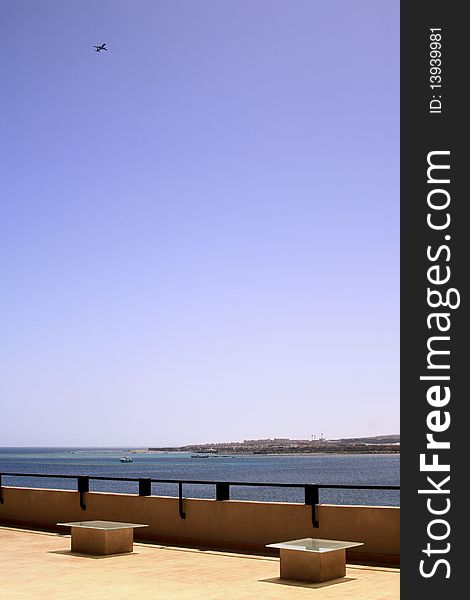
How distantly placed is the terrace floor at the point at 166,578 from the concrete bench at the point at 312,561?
0.40 ft

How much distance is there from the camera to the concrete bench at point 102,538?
13.0 meters

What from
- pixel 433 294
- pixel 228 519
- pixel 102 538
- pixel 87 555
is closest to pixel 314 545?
pixel 228 519

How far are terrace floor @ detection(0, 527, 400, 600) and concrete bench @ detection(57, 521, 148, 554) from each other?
20 cm

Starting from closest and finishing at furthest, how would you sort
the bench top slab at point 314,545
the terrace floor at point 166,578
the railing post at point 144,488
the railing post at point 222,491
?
1. the terrace floor at point 166,578
2. the bench top slab at point 314,545
3. the railing post at point 222,491
4. the railing post at point 144,488

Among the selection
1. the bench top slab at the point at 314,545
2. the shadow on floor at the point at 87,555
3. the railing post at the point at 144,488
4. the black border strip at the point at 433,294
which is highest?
the black border strip at the point at 433,294

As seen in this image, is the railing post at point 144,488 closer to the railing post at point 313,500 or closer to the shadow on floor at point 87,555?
the shadow on floor at point 87,555

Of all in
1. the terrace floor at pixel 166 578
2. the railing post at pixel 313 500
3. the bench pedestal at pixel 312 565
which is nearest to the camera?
the terrace floor at pixel 166 578

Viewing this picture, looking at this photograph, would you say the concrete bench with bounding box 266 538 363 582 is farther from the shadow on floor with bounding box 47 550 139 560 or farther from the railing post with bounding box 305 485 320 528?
the shadow on floor with bounding box 47 550 139 560

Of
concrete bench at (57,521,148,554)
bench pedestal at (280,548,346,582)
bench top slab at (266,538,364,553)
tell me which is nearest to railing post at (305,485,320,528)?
bench top slab at (266,538,364,553)

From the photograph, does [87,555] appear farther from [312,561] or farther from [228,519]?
[312,561]

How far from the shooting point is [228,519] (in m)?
13.8

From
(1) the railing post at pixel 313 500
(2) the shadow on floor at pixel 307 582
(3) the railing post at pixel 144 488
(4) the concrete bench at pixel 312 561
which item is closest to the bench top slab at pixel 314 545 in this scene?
(4) the concrete bench at pixel 312 561

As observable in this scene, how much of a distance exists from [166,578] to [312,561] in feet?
6.44

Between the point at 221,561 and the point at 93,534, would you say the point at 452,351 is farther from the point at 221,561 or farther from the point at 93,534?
the point at 93,534
